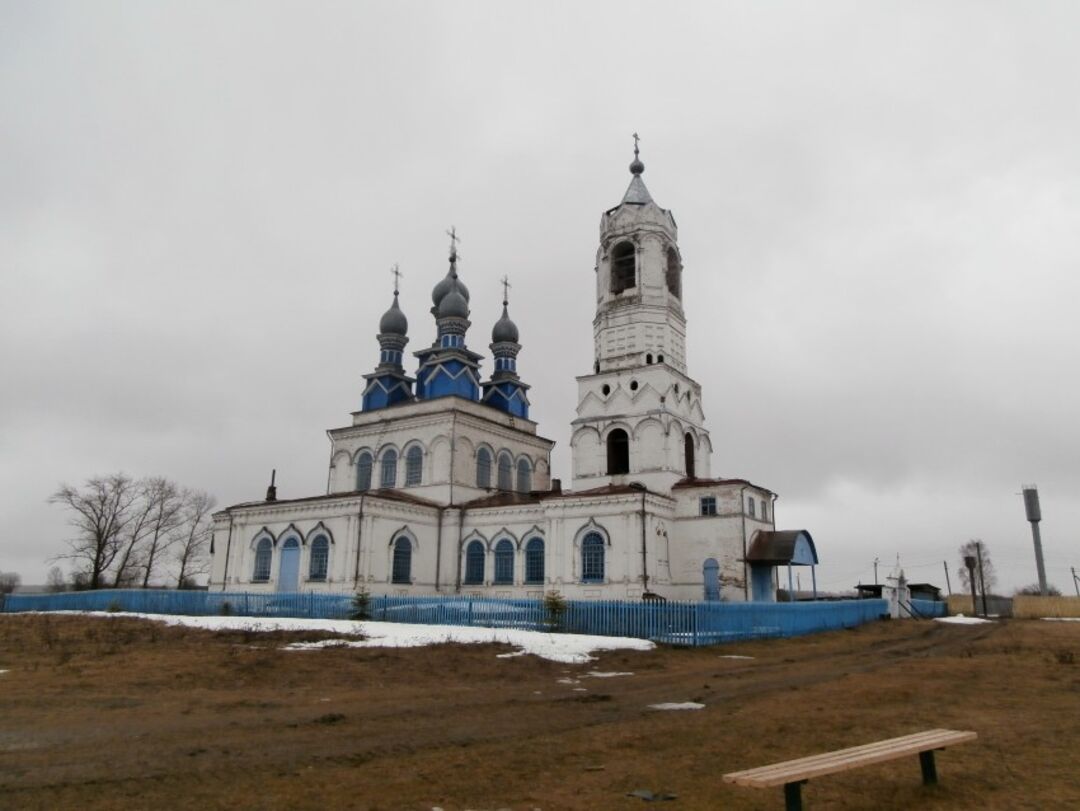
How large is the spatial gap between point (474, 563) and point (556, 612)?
12.7 meters

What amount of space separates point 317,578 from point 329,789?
89.5 ft

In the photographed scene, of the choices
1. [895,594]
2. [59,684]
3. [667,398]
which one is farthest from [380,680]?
[895,594]

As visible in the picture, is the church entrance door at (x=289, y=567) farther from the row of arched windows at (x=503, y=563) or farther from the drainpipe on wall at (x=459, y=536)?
the row of arched windows at (x=503, y=563)

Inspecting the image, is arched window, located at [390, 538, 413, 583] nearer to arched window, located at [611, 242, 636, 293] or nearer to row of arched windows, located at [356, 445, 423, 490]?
row of arched windows, located at [356, 445, 423, 490]

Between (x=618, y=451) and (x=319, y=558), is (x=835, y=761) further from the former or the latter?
(x=319, y=558)

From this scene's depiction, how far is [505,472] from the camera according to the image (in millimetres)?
40844

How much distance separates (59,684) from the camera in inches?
534

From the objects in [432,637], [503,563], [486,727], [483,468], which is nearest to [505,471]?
[483,468]

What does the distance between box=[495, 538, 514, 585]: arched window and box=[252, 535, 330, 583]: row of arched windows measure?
7394 mm

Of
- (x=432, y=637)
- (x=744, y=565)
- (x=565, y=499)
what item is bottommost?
(x=432, y=637)

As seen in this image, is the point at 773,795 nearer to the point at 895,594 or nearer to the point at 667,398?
the point at 667,398

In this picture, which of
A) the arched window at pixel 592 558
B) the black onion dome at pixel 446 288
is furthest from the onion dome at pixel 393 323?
the arched window at pixel 592 558

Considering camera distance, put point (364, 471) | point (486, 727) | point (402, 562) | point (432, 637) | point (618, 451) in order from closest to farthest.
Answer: point (486, 727) < point (432, 637) < point (402, 562) < point (618, 451) < point (364, 471)

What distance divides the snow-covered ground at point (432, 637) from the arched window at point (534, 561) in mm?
9674
